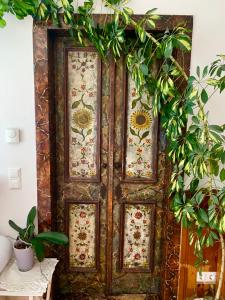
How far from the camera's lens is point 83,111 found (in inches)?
80.2

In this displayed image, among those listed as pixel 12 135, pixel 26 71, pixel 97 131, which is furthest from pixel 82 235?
pixel 26 71

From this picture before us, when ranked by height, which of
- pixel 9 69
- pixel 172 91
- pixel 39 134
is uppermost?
pixel 9 69

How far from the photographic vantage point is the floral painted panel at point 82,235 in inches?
85.2

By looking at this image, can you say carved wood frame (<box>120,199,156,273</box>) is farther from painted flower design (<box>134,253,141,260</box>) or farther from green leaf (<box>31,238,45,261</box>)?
green leaf (<box>31,238,45,261</box>)

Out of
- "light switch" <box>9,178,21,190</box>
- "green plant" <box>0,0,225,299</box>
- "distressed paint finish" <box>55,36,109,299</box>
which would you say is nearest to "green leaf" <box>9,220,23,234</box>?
"light switch" <box>9,178,21,190</box>

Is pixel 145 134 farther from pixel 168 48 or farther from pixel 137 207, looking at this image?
pixel 168 48

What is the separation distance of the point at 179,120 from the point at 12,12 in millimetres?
1175

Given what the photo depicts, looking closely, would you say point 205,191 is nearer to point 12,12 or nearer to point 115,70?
point 115,70

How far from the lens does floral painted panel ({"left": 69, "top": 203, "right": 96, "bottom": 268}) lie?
7.10 ft

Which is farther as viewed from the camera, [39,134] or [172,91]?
[39,134]

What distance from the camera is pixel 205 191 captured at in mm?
1790

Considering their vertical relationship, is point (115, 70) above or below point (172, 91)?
above

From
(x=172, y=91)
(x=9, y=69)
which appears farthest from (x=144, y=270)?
(x=9, y=69)

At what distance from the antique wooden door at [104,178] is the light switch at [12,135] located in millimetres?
278
